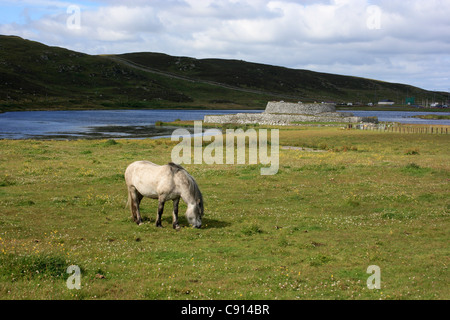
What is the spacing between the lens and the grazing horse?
15.9 m

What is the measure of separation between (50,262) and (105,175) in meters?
17.8

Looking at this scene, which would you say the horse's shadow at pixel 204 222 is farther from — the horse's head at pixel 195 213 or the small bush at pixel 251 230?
the small bush at pixel 251 230

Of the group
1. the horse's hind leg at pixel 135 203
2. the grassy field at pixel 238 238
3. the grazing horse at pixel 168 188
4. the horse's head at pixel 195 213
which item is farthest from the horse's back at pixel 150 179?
the grassy field at pixel 238 238

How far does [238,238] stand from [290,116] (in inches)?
4117

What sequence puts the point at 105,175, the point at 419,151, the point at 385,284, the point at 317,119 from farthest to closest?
1. the point at 317,119
2. the point at 419,151
3. the point at 105,175
4. the point at 385,284

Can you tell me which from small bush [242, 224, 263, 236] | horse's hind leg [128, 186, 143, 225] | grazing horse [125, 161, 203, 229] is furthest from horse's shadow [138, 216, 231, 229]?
small bush [242, 224, 263, 236]

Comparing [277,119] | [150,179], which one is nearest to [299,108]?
[277,119]

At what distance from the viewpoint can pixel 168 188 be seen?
52.4ft

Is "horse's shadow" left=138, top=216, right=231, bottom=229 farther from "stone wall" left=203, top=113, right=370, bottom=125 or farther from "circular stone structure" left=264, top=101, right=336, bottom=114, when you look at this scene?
"circular stone structure" left=264, top=101, right=336, bottom=114

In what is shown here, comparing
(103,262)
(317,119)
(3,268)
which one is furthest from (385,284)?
(317,119)

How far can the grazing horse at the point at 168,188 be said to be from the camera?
15938mm

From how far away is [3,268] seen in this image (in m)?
10.8

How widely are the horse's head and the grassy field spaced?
1.39ft

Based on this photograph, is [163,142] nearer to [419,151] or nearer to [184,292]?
[419,151]
